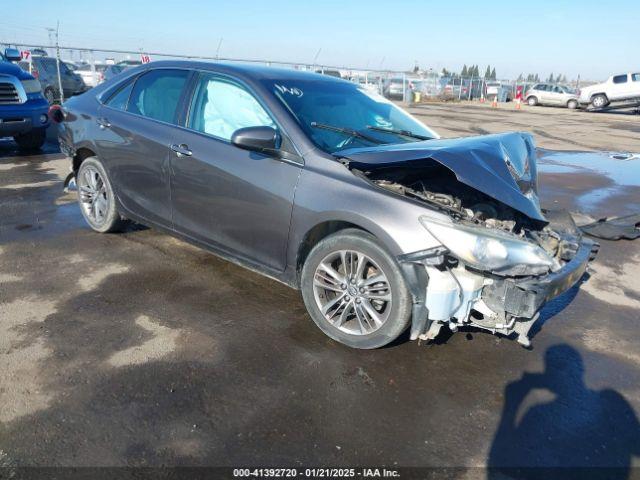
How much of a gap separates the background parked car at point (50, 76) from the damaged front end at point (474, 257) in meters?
17.9

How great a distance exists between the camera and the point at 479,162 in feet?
10.2

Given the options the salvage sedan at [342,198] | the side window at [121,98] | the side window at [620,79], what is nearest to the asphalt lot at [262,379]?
the salvage sedan at [342,198]

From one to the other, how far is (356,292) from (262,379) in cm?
79

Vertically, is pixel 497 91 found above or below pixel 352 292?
above

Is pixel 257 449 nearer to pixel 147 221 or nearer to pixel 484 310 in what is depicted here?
pixel 484 310

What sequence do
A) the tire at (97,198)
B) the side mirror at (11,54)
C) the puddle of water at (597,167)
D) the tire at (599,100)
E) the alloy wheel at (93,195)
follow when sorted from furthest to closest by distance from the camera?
the tire at (599,100), the side mirror at (11,54), the puddle of water at (597,167), the alloy wheel at (93,195), the tire at (97,198)

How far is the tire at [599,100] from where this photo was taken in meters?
30.2

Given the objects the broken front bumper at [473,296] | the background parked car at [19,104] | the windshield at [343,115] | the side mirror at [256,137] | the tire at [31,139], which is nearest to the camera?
the broken front bumper at [473,296]

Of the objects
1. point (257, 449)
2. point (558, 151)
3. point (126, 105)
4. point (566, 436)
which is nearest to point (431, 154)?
point (566, 436)

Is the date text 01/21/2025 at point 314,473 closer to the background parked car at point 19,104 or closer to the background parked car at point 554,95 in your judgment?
the background parked car at point 19,104

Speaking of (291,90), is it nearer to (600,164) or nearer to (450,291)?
(450,291)


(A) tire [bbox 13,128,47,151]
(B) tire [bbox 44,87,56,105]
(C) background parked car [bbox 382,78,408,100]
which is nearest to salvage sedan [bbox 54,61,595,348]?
(A) tire [bbox 13,128,47,151]

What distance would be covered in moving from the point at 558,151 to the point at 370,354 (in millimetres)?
11695

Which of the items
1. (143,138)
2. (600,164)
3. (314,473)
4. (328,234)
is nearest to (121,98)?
(143,138)
